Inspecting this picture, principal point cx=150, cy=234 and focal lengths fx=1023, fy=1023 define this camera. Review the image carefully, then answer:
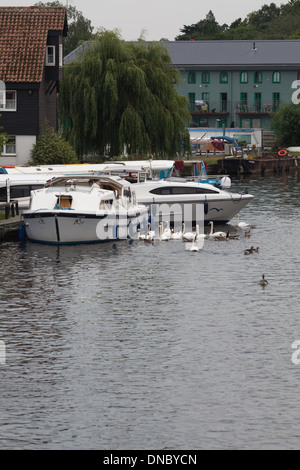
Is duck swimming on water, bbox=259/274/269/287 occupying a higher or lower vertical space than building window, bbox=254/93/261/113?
lower

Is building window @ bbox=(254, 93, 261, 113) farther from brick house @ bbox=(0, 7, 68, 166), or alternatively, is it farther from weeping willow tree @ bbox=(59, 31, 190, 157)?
Answer: brick house @ bbox=(0, 7, 68, 166)

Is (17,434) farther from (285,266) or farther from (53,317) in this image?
(285,266)

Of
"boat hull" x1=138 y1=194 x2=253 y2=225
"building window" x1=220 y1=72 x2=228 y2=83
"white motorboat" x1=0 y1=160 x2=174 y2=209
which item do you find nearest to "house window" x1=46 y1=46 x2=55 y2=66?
"white motorboat" x1=0 y1=160 x2=174 y2=209

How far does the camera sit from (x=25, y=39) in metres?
71.0

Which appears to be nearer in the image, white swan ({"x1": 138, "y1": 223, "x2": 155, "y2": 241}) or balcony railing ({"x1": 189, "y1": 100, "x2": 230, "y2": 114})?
white swan ({"x1": 138, "y1": 223, "x2": 155, "y2": 241})

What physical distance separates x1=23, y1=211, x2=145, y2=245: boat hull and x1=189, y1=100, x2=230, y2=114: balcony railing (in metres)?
106

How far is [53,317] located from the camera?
3053 cm

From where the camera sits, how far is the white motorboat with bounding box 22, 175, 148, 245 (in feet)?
147

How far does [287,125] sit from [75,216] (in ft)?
282

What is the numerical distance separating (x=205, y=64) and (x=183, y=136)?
73.4 metres

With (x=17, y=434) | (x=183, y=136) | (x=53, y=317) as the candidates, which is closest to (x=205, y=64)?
(x=183, y=136)

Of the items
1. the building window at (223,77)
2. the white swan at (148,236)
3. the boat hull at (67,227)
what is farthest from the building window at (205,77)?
the boat hull at (67,227)

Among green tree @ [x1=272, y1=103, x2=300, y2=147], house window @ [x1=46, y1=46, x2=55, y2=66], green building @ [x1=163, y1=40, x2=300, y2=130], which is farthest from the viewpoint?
green building @ [x1=163, y1=40, x2=300, y2=130]

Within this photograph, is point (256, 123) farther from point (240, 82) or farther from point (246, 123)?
point (240, 82)
